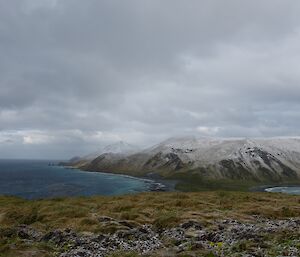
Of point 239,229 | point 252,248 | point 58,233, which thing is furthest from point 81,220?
point 252,248

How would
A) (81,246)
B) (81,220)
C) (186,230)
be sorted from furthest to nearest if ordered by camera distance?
(81,220) < (186,230) < (81,246)

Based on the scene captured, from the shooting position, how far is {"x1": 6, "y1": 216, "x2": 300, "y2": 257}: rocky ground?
22578 millimetres

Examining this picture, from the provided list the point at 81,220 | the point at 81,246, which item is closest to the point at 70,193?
the point at 81,220

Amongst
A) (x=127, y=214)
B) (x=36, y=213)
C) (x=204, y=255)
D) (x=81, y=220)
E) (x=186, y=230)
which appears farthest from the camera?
(x=36, y=213)

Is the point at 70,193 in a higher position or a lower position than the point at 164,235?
lower

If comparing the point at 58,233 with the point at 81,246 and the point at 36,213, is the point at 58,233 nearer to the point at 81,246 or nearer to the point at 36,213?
the point at 81,246

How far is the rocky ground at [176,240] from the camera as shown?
22.6m

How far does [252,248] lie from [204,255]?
3.62 meters

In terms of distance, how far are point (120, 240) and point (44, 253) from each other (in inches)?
261

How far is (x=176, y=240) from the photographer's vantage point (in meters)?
26.6

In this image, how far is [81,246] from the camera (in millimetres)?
26719

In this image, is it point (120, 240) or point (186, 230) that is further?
point (186, 230)

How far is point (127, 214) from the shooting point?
39156mm

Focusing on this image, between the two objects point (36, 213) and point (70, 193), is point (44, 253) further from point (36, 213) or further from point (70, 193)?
point (70, 193)
